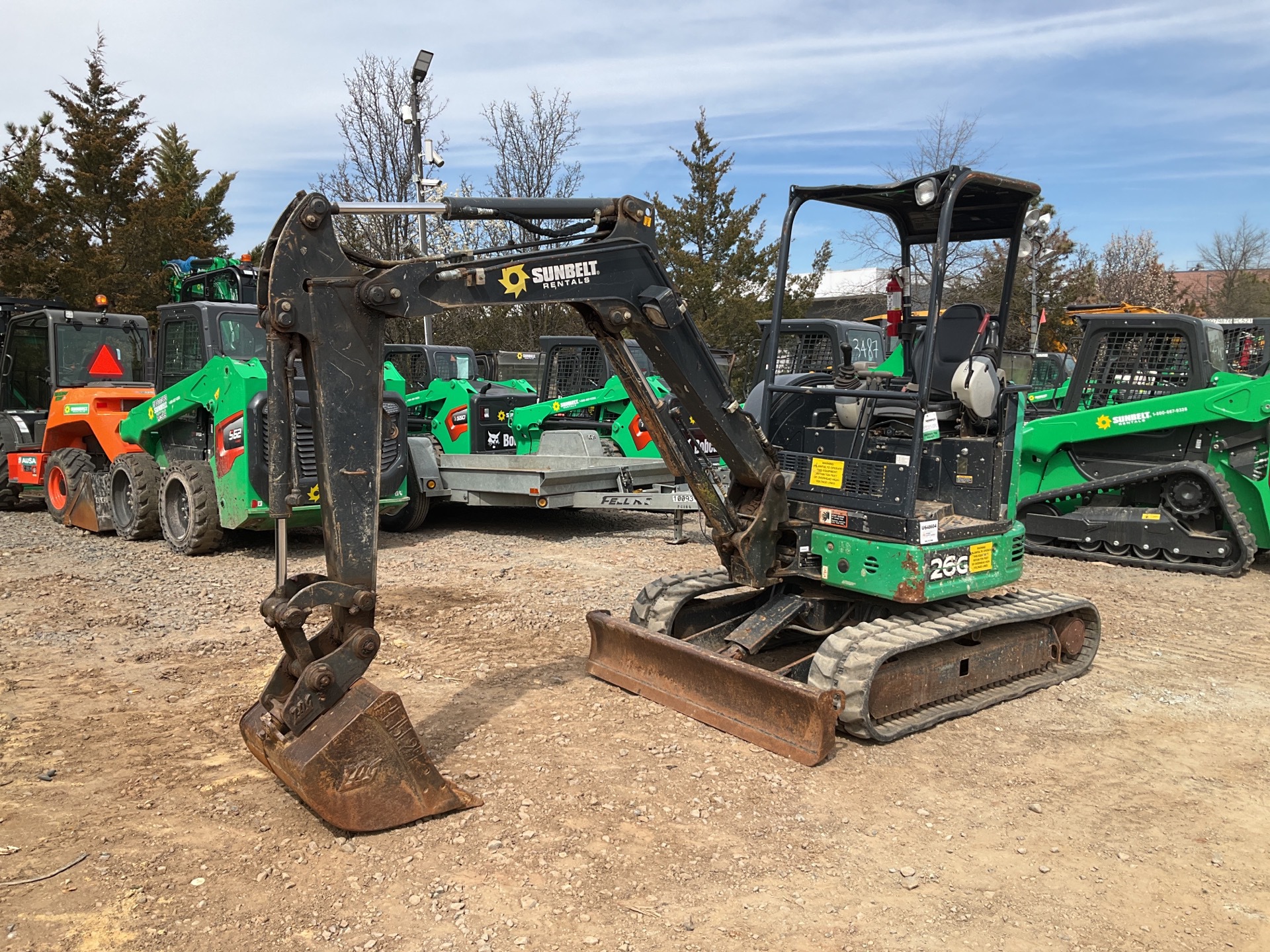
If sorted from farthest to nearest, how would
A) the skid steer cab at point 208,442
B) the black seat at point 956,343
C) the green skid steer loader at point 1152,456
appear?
the green skid steer loader at point 1152,456 < the skid steer cab at point 208,442 < the black seat at point 956,343

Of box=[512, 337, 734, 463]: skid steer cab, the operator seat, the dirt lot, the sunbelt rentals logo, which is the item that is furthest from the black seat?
box=[512, 337, 734, 463]: skid steer cab

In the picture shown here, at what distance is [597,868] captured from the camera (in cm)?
376

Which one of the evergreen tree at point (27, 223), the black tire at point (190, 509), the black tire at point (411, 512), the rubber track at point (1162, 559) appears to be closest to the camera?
the rubber track at point (1162, 559)

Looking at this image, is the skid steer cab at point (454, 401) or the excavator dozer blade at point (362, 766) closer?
the excavator dozer blade at point (362, 766)

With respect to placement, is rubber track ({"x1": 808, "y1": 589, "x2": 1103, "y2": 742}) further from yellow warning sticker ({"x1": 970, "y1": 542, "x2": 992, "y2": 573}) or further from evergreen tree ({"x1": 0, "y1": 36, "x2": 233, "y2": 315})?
evergreen tree ({"x1": 0, "y1": 36, "x2": 233, "y2": 315})

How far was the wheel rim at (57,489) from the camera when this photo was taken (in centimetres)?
1153

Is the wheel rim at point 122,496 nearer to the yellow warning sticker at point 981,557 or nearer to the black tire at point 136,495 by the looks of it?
the black tire at point 136,495

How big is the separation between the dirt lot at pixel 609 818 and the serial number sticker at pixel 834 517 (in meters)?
1.17

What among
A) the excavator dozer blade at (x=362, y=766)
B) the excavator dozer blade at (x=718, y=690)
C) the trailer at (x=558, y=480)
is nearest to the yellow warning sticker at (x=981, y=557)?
the excavator dozer blade at (x=718, y=690)

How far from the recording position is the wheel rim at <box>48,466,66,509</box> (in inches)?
454

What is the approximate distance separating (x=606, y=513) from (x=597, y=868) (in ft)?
30.2

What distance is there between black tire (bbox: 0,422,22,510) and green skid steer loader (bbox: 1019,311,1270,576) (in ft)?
39.5

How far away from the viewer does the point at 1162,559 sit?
9.57 m

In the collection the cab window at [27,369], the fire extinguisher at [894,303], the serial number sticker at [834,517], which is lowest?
the serial number sticker at [834,517]
